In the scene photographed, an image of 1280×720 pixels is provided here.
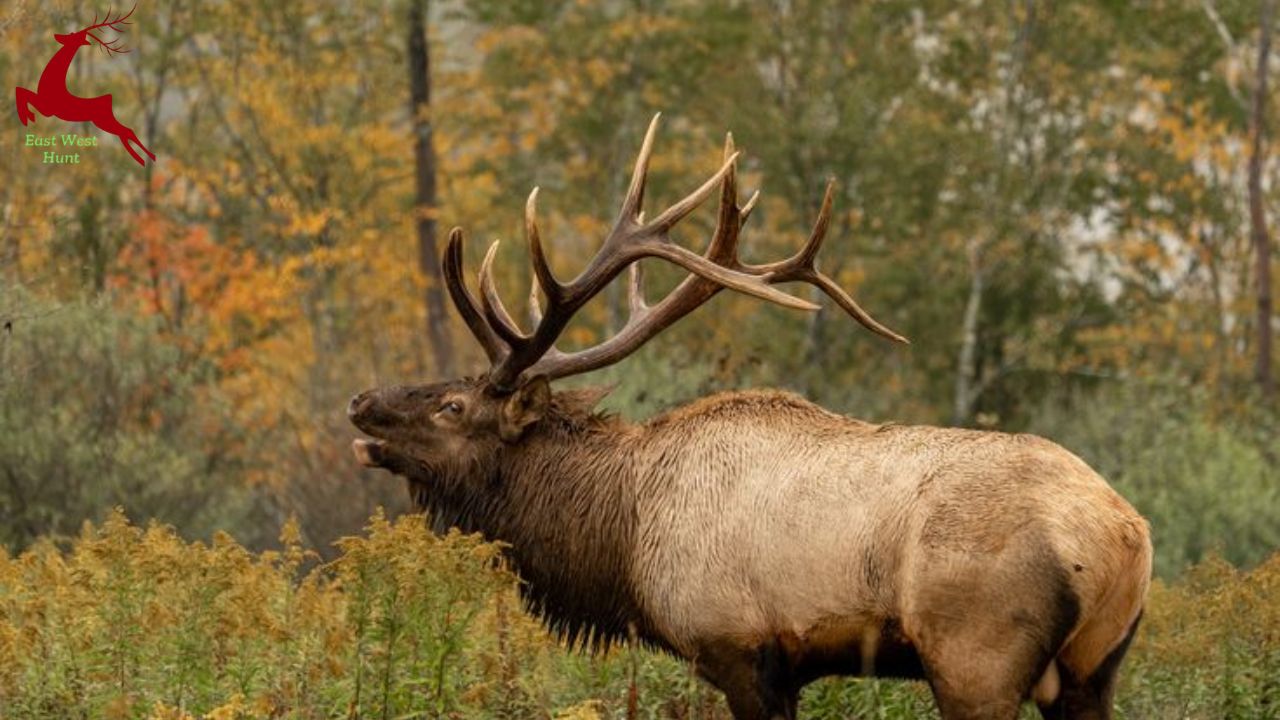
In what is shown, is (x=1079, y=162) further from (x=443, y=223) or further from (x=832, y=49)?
(x=443, y=223)

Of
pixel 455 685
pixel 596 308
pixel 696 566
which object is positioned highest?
pixel 696 566

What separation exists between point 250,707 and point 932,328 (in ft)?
81.9

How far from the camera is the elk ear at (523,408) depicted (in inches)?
332

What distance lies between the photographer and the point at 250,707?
7410 mm

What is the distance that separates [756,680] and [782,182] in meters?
24.0

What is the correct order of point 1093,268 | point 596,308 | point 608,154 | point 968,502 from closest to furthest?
1. point 968,502
2. point 1093,268
3. point 608,154
4. point 596,308

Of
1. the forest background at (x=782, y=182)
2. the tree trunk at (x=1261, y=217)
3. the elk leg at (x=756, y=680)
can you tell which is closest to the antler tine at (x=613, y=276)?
the elk leg at (x=756, y=680)

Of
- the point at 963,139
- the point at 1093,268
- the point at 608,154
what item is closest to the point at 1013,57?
the point at 963,139

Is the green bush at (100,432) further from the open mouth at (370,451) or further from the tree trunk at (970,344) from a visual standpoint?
the tree trunk at (970,344)

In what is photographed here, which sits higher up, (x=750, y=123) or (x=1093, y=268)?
(x=750, y=123)

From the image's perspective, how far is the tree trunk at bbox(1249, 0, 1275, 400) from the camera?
27547mm

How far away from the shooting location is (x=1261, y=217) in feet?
94.0

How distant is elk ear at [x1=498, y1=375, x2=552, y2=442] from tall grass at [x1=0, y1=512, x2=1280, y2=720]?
0.52 meters

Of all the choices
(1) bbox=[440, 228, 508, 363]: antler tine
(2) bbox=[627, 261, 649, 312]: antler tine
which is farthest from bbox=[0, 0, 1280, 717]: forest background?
(1) bbox=[440, 228, 508, 363]: antler tine
